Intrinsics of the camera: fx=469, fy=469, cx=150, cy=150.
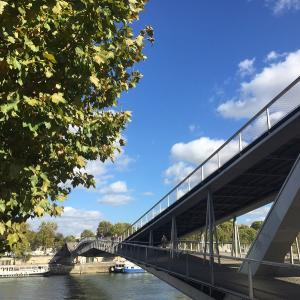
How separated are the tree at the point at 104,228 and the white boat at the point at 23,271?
50.7m

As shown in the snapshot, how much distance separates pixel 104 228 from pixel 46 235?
3074 cm

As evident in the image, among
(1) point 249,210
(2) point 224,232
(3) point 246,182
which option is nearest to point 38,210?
(3) point 246,182

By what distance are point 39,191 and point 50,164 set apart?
1597 mm

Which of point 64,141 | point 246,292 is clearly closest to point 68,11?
point 64,141

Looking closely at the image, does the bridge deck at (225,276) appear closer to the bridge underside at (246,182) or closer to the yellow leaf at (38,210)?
the bridge underside at (246,182)

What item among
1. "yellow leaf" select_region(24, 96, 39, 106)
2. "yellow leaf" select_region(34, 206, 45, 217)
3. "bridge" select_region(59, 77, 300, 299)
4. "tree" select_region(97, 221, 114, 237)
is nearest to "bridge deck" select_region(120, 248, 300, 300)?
"bridge" select_region(59, 77, 300, 299)

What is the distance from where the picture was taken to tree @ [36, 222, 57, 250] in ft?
373

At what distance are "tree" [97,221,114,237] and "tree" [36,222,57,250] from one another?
24.4 metres

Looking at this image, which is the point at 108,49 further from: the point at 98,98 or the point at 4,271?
the point at 4,271

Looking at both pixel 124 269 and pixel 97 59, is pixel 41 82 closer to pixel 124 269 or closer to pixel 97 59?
pixel 97 59

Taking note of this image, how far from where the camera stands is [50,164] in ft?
27.4

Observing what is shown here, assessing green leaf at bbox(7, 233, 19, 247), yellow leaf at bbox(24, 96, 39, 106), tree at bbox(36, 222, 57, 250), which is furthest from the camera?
tree at bbox(36, 222, 57, 250)

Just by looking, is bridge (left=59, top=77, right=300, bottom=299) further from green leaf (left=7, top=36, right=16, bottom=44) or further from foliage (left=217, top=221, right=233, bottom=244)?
foliage (left=217, top=221, right=233, bottom=244)

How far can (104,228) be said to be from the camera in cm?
14200
